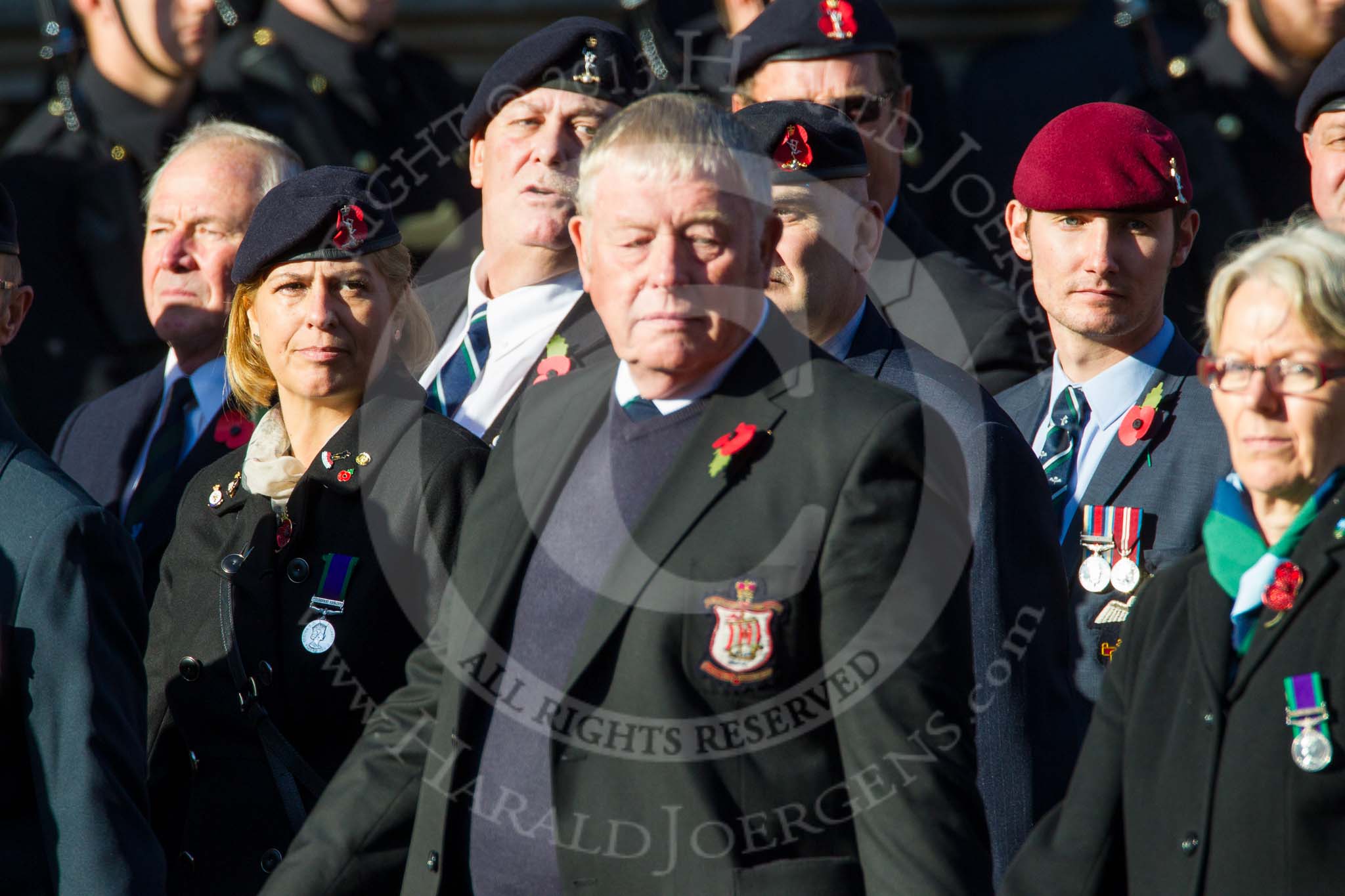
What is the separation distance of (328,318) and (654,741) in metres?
1.58

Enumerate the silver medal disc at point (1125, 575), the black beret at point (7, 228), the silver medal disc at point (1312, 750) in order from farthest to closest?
the black beret at point (7, 228) < the silver medal disc at point (1125, 575) < the silver medal disc at point (1312, 750)

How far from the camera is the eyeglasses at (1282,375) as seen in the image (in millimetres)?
2717

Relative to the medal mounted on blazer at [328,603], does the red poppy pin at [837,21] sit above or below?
above

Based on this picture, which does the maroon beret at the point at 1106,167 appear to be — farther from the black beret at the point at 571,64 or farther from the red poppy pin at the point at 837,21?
the black beret at the point at 571,64

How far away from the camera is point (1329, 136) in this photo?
4.33 m

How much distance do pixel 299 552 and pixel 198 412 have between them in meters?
1.45

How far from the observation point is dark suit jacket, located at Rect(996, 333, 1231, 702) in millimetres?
3760

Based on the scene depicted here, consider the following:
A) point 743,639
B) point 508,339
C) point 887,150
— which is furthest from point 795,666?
point 887,150

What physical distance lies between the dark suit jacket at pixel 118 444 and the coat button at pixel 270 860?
1.35m

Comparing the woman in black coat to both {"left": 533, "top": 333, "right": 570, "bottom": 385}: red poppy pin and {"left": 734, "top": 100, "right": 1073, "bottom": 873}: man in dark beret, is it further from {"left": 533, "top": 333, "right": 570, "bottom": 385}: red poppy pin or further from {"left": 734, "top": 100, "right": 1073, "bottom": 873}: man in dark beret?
{"left": 734, "top": 100, "right": 1073, "bottom": 873}: man in dark beret

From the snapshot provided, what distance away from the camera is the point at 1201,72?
236 inches

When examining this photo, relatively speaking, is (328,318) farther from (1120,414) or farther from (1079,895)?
(1079,895)

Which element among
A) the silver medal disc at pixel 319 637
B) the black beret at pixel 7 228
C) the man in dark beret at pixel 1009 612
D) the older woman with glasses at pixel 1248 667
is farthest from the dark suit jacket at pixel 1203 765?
the black beret at pixel 7 228

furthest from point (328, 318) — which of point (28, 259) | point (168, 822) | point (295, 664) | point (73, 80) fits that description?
point (73, 80)
